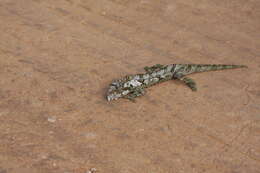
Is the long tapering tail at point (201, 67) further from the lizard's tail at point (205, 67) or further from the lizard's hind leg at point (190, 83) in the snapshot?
the lizard's hind leg at point (190, 83)

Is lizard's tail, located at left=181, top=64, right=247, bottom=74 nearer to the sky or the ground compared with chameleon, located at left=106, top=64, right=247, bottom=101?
nearer to the sky

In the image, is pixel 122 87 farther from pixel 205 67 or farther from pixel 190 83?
pixel 205 67

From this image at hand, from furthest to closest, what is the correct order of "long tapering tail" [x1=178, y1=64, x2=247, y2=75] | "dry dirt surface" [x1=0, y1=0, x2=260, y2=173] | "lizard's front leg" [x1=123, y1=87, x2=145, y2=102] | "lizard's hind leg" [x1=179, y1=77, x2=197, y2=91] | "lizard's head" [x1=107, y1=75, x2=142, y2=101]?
"long tapering tail" [x1=178, y1=64, x2=247, y2=75], "lizard's hind leg" [x1=179, y1=77, x2=197, y2=91], "lizard's front leg" [x1=123, y1=87, x2=145, y2=102], "lizard's head" [x1=107, y1=75, x2=142, y2=101], "dry dirt surface" [x1=0, y1=0, x2=260, y2=173]

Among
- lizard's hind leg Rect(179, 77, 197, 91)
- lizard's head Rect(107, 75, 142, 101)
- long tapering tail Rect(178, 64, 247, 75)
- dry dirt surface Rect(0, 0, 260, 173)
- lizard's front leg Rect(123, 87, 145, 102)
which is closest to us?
dry dirt surface Rect(0, 0, 260, 173)

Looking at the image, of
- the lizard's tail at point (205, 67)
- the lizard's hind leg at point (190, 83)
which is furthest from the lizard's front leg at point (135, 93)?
the lizard's tail at point (205, 67)

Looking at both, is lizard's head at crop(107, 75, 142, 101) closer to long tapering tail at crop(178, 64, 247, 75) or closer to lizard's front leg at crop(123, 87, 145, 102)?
lizard's front leg at crop(123, 87, 145, 102)

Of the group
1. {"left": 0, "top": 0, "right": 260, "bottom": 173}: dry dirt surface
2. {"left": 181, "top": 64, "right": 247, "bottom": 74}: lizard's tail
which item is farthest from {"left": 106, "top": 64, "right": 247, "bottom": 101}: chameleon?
{"left": 0, "top": 0, "right": 260, "bottom": 173}: dry dirt surface

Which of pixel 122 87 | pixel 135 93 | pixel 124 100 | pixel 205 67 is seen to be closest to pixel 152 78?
pixel 135 93
